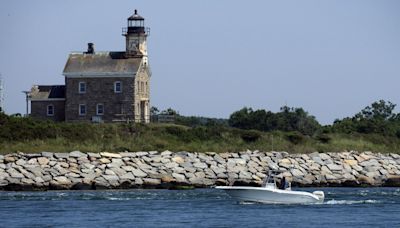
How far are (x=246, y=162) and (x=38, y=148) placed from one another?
40.3 feet

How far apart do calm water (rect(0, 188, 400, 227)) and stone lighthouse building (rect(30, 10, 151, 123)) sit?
24988 millimetres

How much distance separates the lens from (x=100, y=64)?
88.2 meters

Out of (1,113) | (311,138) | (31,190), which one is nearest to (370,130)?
(311,138)

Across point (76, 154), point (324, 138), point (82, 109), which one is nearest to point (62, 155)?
point (76, 154)

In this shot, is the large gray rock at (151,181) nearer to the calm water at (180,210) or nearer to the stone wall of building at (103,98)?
the calm water at (180,210)

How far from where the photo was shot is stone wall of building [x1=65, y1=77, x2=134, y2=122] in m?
87.5

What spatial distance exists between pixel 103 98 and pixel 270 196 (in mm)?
35429

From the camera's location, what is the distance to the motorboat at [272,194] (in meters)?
54.4

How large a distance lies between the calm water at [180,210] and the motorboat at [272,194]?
0.45 metres

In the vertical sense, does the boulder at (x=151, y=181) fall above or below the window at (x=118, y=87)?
below

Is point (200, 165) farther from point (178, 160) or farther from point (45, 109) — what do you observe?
point (45, 109)

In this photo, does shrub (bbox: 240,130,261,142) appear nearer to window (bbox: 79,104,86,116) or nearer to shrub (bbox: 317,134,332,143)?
shrub (bbox: 317,134,332,143)

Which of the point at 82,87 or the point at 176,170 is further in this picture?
the point at 82,87

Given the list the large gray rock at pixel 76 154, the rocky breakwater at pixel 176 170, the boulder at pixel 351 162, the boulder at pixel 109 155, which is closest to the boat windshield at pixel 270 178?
the rocky breakwater at pixel 176 170
